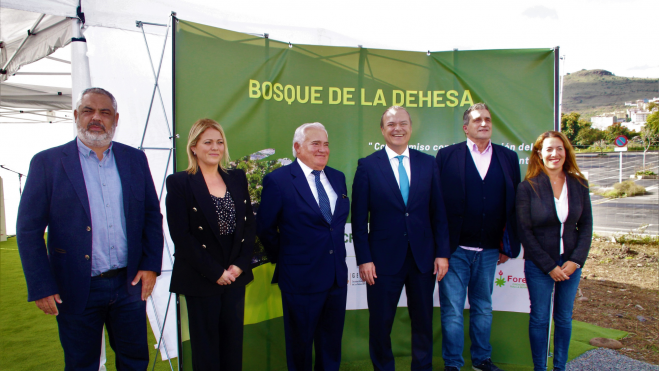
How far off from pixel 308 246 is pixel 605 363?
8.54 feet

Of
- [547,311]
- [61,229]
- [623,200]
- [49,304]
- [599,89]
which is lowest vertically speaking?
[623,200]

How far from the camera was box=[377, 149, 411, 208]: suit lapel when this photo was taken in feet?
7.29

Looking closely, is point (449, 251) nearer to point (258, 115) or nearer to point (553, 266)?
point (553, 266)

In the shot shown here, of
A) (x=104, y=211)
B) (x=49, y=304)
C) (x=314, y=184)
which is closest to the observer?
(x=49, y=304)

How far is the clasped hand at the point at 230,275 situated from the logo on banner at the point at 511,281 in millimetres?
2111

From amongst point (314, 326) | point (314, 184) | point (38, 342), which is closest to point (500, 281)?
point (314, 326)

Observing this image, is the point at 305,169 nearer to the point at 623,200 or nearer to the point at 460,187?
the point at 460,187

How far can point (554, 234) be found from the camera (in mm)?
2295

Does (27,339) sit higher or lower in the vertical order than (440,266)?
lower

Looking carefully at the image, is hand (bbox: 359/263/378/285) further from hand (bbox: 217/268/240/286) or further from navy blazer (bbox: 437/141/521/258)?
hand (bbox: 217/268/240/286)

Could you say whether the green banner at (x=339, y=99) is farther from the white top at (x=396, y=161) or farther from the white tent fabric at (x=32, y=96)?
the white tent fabric at (x=32, y=96)

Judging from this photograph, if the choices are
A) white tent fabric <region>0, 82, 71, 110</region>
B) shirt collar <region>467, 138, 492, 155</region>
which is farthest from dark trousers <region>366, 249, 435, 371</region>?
white tent fabric <region>0, 82, 71, 110</region>

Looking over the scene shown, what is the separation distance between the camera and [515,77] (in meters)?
2.94

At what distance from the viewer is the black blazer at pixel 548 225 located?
227 centimetres
